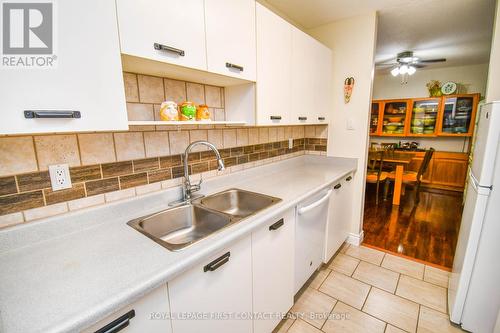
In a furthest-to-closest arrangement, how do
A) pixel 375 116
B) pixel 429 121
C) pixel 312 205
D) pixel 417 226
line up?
pixel 375 116
pixel 429 121
pixel 417 226
pixel 312 205

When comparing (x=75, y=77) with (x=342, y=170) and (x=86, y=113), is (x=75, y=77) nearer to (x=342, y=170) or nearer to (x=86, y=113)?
(x=86, y=113)

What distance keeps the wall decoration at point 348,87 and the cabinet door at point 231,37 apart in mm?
1275

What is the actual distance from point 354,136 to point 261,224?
5.37ft

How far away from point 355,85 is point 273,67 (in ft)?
3.61

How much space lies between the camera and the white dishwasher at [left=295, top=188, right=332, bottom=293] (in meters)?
1.49

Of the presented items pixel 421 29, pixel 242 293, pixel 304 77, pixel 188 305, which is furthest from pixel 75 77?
pixel 421 29

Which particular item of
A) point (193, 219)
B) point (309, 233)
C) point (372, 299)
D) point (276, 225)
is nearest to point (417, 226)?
point (372, 299)

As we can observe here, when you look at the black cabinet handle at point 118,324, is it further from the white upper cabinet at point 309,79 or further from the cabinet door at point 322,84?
the cabinet door at point 322,84

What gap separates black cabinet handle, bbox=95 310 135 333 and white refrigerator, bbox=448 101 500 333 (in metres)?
1.72

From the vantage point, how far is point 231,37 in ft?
4.03

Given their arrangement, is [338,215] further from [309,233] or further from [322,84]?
[322,84]

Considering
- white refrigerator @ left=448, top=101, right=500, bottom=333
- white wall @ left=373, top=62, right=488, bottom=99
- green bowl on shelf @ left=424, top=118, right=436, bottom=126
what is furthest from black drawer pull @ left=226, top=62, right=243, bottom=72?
white wall @ left=373, top=62, right=488, bottom=99

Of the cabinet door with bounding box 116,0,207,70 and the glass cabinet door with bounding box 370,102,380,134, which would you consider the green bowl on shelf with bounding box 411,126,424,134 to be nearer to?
the glass cabinet door with bounding box 370,102,380,134

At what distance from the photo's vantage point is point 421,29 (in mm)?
2465
